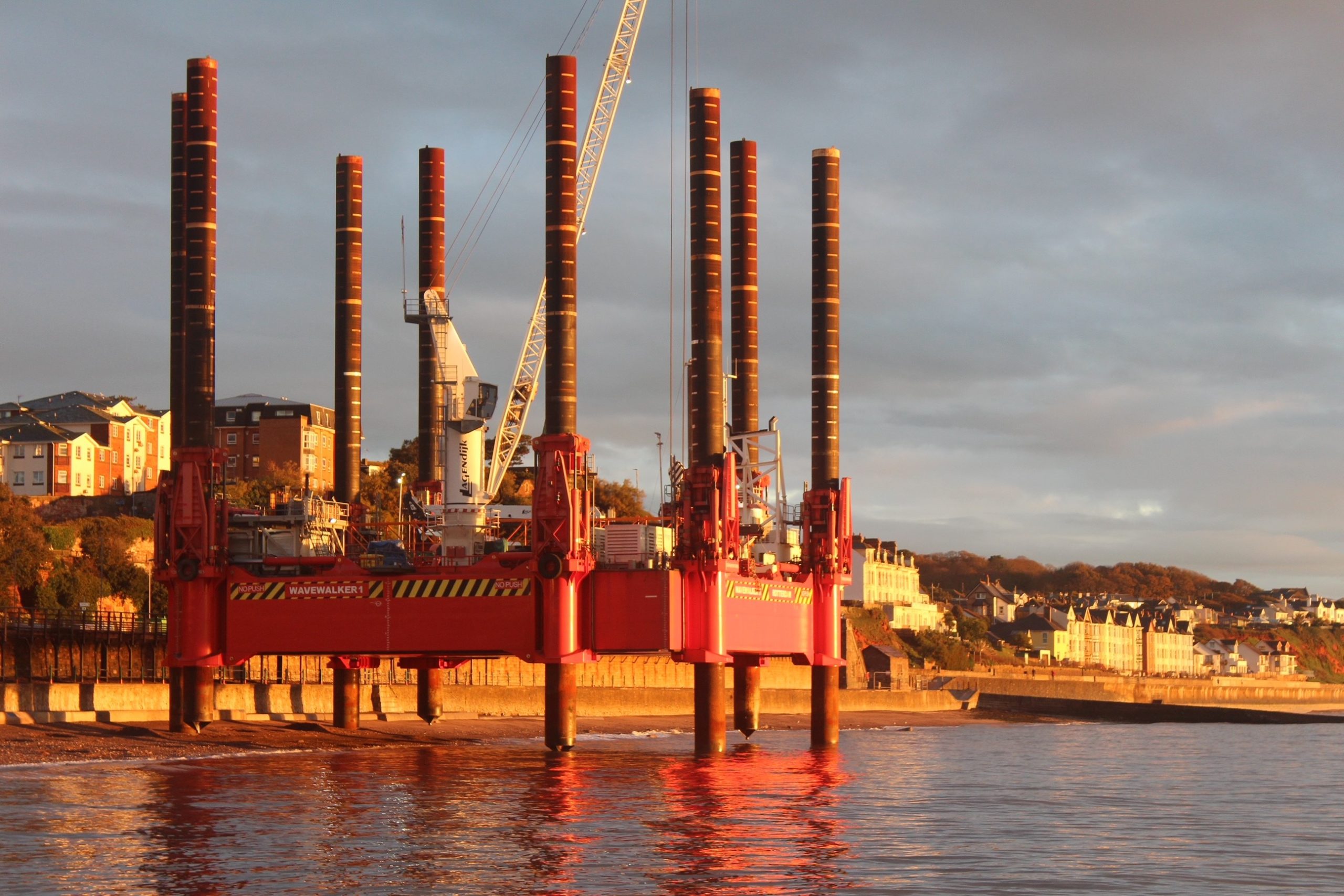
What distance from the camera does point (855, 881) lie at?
30.4 metres

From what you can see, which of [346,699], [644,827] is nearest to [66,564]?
[346,699]

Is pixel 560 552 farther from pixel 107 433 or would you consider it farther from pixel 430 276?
pixel 107 433

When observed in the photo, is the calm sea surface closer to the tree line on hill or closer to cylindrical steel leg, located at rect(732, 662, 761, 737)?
cylindrical steel leg, located at rect(732, 662, 761, 737)

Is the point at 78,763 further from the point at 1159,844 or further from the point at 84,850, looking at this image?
the point at 1159,844

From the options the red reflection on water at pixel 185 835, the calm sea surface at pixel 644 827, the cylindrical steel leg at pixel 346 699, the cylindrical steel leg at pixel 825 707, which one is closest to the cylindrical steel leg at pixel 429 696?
the cylindrical steel leg at pixel 346 699

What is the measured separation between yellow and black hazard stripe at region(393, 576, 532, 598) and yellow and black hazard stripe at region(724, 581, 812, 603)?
7.06 m

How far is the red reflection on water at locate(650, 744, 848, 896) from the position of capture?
1195 inches

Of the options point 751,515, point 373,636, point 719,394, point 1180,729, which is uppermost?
point 719,394

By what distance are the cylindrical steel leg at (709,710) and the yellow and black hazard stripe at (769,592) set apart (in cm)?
261

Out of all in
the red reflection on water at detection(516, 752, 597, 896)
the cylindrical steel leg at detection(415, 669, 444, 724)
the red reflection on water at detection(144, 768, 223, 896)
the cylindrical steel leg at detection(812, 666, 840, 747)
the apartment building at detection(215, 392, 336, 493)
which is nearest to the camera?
the red reflection on water at detection(144, 768, 223, 896)

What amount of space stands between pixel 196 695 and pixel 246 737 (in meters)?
3.72

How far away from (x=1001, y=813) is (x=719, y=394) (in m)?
20.9

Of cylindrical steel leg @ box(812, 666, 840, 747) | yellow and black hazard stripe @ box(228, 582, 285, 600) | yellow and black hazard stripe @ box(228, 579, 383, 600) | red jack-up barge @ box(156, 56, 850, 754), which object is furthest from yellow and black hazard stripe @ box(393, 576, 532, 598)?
cylindrical steel leg @ box(812, 666, 840, 747)

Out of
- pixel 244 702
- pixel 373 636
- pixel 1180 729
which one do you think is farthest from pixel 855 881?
pixel 1180 729
